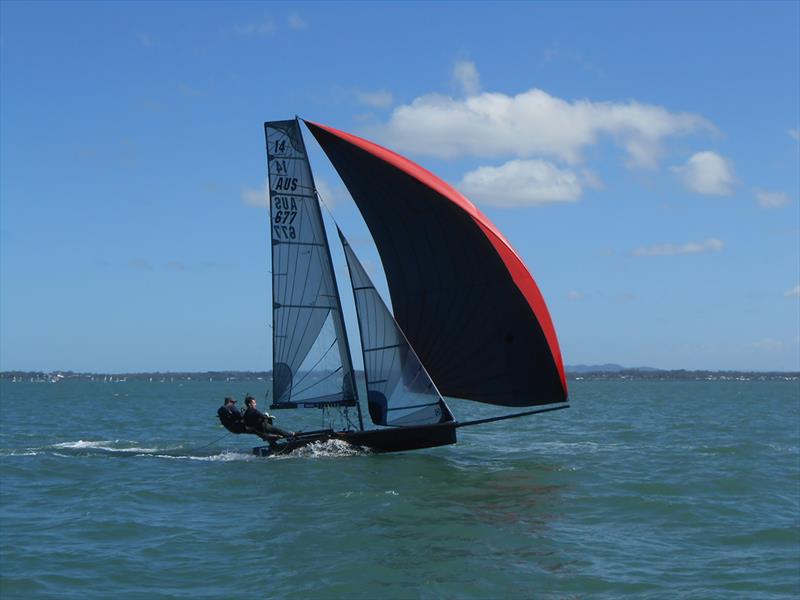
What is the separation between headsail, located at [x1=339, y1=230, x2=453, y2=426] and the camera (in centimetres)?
2081

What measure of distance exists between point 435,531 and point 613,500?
4.15 meters

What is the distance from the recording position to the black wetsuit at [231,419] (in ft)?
69.0

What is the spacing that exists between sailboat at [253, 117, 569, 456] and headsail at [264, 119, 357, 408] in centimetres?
2

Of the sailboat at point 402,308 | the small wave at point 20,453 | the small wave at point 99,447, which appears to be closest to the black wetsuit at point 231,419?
the sailboat at point 402,308

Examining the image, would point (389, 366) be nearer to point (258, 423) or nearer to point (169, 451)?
point (258, 423)

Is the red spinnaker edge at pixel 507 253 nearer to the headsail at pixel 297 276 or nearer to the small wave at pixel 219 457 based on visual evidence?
A: the headsail at pixel 297 276

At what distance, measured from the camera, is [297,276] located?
21.1 metres

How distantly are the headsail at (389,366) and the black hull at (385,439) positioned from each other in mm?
383

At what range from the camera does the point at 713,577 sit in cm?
1198

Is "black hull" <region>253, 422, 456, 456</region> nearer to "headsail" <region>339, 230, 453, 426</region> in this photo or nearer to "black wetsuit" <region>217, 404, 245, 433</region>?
"headsail" <region>339, 230, 453, 426</region>

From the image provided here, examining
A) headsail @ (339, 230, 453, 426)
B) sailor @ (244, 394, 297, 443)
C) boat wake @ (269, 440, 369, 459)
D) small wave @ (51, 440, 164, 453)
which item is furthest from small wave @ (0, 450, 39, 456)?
headsail @ (339, 230, 453, 426)

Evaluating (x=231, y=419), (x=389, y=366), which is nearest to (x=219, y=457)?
(x=231, y=419)

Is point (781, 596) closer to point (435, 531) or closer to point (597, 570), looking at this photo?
point (597, 570)

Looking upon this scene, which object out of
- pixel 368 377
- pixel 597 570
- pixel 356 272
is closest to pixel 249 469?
pixel 368 377
